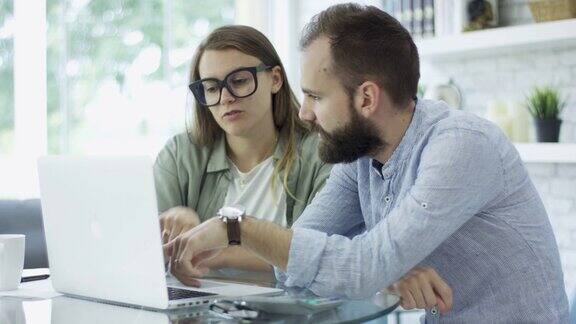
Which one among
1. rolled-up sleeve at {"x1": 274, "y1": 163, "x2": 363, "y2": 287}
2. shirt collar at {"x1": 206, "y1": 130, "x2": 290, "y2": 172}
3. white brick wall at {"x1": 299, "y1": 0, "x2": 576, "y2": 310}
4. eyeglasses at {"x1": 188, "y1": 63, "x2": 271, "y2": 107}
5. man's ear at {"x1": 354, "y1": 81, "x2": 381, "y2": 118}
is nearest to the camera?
man's ear at {"x1": 354, "y1": 81, "x2": 381, "y2": 118}

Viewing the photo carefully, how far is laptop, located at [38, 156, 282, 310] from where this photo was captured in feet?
5.42

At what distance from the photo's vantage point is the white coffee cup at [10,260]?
1990 mm

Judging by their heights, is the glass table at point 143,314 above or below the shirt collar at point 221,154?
below

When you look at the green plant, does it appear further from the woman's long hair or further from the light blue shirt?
the light blue shirt

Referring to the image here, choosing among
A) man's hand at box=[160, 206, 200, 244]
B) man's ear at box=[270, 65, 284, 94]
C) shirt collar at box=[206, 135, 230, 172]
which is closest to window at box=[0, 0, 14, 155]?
shirt collar at box=[206, 135, 230, 172]

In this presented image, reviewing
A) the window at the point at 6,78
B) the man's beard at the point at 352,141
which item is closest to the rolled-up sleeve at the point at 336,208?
the man's beard at the point at 352,141

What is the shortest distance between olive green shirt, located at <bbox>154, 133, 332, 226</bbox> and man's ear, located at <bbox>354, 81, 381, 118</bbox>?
2.40 ft

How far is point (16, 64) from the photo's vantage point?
14.8 feet

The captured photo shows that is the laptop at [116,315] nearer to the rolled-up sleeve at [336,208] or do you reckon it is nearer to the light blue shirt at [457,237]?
the light blue shirt at [457,237]

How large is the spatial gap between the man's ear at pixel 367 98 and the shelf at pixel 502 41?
1973mm

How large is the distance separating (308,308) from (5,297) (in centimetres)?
71

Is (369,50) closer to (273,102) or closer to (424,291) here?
(424,291)

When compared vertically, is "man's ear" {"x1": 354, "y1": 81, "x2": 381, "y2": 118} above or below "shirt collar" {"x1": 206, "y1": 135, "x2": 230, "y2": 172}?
above

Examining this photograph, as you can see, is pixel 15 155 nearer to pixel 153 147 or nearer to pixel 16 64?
pixel 16 64
